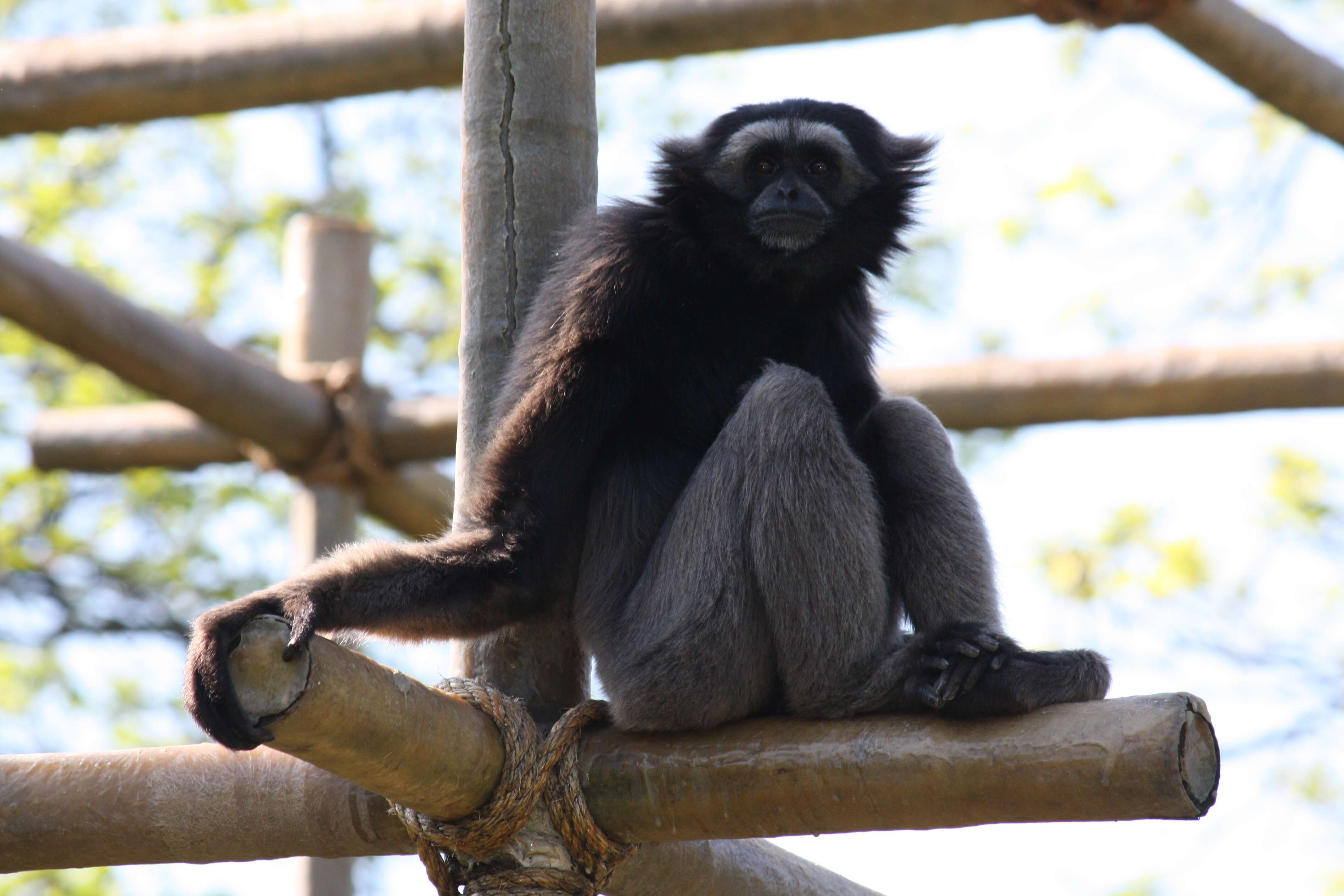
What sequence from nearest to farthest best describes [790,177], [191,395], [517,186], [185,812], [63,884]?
[185,812] < [517,186] < [790,177] < [191,395] < [63,884]

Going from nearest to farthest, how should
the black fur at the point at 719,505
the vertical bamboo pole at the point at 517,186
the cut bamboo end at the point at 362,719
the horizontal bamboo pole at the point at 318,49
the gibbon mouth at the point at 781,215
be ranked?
the cut bamboo end at the point at 362,719
the black fur at the point at 719,505
the vertical bamboo pole at the point at 517,186
the gibbon mouth at the point at 781,215
the horizontal bamboo pole at the point at 318,49

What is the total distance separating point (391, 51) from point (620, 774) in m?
3.21

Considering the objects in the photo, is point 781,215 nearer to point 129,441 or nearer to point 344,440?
point 344,440

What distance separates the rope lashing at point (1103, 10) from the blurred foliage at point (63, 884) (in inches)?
429

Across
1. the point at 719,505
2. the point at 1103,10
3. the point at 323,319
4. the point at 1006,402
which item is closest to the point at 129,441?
the point at 323,319

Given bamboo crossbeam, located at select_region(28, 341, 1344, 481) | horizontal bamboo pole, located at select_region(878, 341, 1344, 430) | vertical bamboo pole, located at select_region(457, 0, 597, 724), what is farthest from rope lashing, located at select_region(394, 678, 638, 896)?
bamboo crossbeam, located at select_region(28, 341, 1344, 481)

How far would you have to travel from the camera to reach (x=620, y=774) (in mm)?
3170

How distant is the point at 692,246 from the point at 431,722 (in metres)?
1.57

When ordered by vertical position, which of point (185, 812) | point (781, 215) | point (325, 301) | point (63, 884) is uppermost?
point (781, 215)

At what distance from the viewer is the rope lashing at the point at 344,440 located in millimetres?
6512

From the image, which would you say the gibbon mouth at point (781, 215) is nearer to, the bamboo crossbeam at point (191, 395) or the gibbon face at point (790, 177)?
the gibbon face at point (790, 177)

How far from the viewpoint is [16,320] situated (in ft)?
17.8

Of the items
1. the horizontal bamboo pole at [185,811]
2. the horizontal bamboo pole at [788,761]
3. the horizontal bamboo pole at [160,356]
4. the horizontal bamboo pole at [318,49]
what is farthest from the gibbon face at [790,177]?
the horizontal bamboo pole at [160,356]

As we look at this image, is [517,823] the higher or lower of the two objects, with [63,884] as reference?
higher
